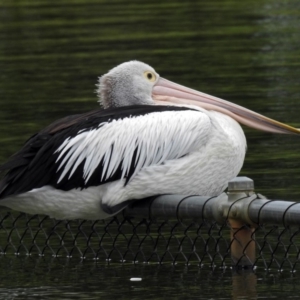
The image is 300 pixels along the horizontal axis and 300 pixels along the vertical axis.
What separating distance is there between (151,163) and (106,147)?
0.23 metres

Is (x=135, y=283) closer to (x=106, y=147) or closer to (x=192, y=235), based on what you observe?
(x=106, y=147)

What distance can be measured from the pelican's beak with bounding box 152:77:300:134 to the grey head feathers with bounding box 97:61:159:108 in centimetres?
9

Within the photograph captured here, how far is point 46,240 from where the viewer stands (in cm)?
676

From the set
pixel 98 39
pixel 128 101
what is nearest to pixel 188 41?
pixel 98 39

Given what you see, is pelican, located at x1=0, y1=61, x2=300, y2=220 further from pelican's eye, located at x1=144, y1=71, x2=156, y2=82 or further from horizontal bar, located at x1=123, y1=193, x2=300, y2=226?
pelican's eye, located at x1=144, y1=71, x2=156, y2=82

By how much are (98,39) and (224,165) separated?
487 inches

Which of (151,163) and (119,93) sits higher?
(119,93)

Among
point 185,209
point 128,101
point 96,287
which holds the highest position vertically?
point 128,101

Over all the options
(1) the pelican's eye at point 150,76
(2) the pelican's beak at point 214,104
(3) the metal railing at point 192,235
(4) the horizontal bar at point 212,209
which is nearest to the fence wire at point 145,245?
(3) the metal railing at point 192,235

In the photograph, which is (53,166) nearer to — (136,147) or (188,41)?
(136,147)

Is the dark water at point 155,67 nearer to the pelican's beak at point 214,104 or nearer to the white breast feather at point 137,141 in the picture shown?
the white breast feather at point 137,141

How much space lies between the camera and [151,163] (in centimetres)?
615

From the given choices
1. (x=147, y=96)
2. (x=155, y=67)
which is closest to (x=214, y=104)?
(x=147, y=96)

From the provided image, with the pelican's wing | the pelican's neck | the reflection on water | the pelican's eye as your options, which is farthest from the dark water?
the pelican's eye
